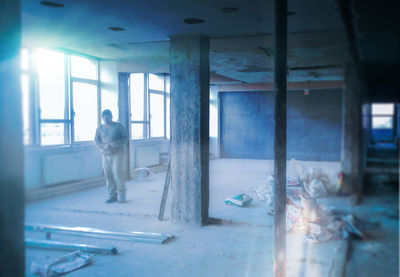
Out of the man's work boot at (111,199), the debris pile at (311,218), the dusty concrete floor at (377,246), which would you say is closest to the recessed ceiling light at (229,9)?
the debris pile at (311,218)

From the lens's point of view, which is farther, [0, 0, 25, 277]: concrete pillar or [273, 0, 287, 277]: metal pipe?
[273, 0, 287, 277]: metal pipe

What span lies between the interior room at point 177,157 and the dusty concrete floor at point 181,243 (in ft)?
0.07

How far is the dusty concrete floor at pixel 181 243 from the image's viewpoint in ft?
10.6

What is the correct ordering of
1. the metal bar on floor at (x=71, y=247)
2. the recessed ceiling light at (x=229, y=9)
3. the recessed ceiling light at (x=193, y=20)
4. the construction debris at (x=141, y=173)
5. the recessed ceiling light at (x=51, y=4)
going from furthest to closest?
1. the construction debris at (x=141, y=173)
2. the recessed ceiling light at (x=193, y=20)
3. the metal bar on floor at (x=71, y=247)
4. the recessed ceiling light at (x=229, y=9)
5. the recessed ceiling light at (x=51, y=4)

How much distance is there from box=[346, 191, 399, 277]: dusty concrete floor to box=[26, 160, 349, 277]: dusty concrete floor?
0.27m

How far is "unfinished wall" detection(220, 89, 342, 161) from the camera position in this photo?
461 inches

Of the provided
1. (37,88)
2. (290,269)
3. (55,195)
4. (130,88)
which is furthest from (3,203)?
(130,88)

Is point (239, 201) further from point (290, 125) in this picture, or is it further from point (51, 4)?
point (290, 125)

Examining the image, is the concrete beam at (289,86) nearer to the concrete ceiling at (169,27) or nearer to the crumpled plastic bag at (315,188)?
the concrete ceiling at (169,27)

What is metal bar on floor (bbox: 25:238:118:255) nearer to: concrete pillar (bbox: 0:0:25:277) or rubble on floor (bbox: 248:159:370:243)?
concrete pillar (bbox: 0:0:25:277)

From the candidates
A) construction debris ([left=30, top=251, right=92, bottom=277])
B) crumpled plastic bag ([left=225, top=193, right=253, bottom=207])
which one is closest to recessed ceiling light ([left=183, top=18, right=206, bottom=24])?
construction debris ([left=30, top=251, right=92, bottom=277])

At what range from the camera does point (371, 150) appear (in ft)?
48.9

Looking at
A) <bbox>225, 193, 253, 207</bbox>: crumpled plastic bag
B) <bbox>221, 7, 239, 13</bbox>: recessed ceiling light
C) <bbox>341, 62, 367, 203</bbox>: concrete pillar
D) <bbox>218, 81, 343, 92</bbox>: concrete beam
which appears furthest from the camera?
<bbox>218, 81, 343, 92</bbox>: concrete beam

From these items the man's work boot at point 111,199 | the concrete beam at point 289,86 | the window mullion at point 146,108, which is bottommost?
the man's work boot at point 111,199
